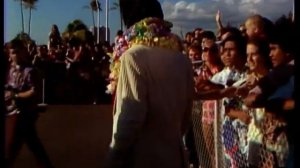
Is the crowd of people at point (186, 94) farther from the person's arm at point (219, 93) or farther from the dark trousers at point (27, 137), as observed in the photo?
the dark trousers at point (27, 137)

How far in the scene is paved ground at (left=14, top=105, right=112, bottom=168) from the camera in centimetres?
941

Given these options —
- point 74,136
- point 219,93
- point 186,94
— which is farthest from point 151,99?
point 74,136

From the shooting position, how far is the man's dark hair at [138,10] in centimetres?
369

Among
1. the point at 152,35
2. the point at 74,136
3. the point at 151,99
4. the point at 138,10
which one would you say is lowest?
the point at 74,136

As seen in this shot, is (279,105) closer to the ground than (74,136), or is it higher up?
higher up

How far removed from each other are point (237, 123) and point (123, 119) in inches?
61.8

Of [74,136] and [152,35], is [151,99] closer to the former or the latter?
[152,35]

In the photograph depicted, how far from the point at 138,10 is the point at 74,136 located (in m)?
8.61

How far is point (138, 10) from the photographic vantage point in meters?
3.70

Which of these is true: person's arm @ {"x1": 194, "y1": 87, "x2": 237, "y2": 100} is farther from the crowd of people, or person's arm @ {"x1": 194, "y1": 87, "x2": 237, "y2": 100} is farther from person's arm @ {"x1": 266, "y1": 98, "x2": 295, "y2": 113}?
person's arm @ {"x1": 266, "y1": 98, "x2": 295, "y2": 113}

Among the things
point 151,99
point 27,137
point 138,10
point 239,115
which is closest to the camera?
point 151,99

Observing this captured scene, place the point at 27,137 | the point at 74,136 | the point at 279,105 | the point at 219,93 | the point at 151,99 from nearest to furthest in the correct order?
the point at 279,105
the point at 151,99
the point at 219,93
the point at 27,137
the point at 74,136

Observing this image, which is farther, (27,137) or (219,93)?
(27,137)

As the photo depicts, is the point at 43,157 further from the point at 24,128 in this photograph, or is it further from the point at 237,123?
the point at 237,123
